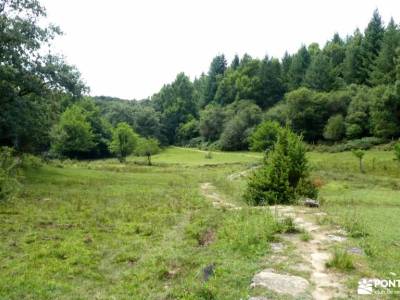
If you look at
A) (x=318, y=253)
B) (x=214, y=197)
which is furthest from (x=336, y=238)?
(x=214, y=197)

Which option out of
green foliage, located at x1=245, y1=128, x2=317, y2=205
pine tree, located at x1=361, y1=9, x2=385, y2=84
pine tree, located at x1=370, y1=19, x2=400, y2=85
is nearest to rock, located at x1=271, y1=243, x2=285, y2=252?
green foliage, located at x1=245, y1=128, x2=317, y2=205

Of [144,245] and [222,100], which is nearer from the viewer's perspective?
[144,245]

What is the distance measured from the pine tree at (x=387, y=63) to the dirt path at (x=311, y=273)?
7320 centimetres

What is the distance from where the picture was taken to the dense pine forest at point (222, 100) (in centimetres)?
3150

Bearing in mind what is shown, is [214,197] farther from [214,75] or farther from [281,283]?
[214,75]

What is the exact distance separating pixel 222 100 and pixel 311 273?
118 metres

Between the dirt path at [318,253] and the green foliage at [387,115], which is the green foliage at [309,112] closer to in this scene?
the green foliage at [387,115]

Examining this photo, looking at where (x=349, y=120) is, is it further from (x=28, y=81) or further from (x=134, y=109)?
(x=134, y=109)

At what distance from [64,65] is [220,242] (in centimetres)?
2683

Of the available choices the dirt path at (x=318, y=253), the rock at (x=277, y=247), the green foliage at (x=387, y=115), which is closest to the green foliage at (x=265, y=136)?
the green foliage at (x=387, y=115)

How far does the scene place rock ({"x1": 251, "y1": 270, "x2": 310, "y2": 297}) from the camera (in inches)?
327

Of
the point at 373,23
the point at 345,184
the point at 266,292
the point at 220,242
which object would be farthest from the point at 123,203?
the point at 373,23

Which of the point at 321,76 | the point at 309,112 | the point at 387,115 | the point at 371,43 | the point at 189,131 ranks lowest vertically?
the point at 189,131

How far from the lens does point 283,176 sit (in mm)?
21578
